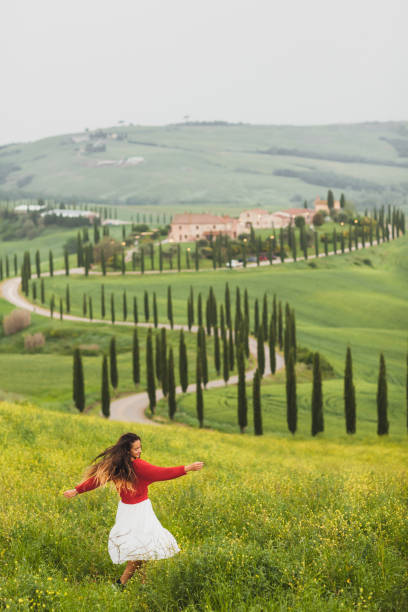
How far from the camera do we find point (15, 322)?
102 meters

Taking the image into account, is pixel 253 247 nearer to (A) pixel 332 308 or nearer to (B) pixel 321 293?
(B) pixel 321 293

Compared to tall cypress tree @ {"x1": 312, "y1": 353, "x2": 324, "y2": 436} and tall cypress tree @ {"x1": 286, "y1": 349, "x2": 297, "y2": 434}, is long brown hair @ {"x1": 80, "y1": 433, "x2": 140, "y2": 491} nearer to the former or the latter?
tall cypress tree @ {"x1": 312, "y1": 353, "x2": 324, "y2": 436}

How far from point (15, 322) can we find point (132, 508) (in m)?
97.8

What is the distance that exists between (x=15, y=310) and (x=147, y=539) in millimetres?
100963

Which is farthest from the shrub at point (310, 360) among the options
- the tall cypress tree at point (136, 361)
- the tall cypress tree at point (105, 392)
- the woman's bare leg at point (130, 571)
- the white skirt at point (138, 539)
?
the woman's bare leg at point (130, 571)

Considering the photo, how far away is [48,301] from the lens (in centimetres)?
11950

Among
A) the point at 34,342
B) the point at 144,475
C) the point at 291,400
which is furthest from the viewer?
the point at 34,342

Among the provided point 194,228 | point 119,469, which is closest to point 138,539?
point 119,469

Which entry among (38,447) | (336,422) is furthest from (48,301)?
(38,447)

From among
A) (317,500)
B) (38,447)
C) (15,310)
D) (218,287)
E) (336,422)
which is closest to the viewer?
(317,500)

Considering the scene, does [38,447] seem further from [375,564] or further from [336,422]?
[336,422]

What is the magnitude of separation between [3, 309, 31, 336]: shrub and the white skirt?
97407 mm

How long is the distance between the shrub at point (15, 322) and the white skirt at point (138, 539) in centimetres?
9741

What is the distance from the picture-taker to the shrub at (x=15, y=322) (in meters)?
101
